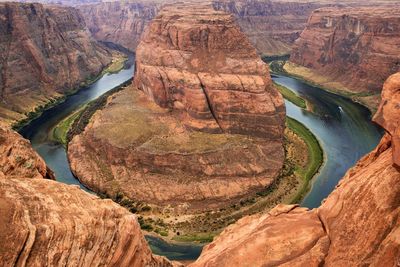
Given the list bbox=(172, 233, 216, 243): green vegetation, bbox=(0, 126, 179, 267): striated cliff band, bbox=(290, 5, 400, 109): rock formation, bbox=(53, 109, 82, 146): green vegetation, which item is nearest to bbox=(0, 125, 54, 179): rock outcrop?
bbox=(0, 126, 179, 267): striated cliff band

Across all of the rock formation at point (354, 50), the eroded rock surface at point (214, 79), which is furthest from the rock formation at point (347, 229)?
the rock formation at point (354, 50)

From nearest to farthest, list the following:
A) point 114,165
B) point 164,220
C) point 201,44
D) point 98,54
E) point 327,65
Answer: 1. point 164,220
2. point 114,165
3. point 201,44
4. point 327,65
5. point 98,54

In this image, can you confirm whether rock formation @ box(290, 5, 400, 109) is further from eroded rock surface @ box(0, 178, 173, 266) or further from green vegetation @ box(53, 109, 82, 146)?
eroded rock surface @ box(0, 178, 173, 266)

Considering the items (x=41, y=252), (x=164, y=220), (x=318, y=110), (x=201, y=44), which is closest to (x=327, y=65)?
(x=318, y=110)

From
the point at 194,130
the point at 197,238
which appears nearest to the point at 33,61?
the point at 194,130

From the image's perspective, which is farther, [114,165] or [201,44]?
[201,44]

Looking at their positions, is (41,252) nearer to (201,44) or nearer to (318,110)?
(201,44)
